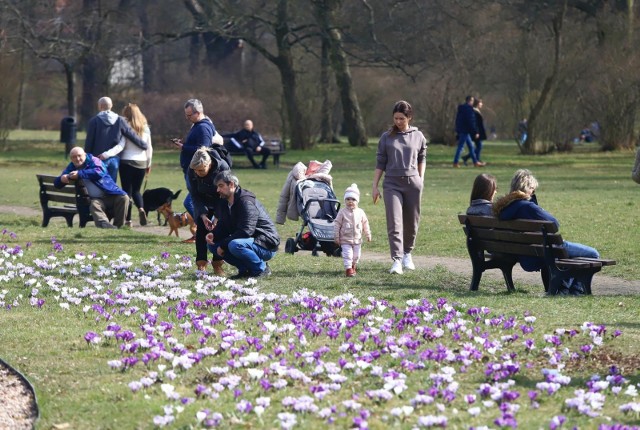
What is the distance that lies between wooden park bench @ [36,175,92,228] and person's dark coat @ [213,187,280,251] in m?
5.87

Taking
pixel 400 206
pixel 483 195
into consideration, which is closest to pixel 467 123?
pixel 400 206

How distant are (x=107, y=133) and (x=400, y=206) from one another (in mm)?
6497

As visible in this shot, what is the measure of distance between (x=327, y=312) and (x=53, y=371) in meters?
2.44

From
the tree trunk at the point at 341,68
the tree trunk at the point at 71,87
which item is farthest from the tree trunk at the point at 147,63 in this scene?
the tree trunk at the point at 341,68

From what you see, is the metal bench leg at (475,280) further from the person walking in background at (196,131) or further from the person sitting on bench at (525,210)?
the person walking in background at (196,131)

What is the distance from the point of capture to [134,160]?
1814 cm

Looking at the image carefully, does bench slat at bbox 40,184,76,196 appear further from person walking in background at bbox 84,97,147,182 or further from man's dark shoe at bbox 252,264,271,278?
man's dark shoe at bbox 252,264,271,278

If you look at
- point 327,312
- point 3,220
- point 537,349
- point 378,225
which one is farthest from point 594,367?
point 3,220

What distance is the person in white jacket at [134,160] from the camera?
59.3ft

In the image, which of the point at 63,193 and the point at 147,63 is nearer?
the point at 63,193

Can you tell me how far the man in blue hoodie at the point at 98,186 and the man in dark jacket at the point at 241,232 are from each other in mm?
5629

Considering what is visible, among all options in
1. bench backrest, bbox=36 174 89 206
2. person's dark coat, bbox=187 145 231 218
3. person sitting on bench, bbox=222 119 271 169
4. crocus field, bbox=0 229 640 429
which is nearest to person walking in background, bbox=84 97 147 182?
bench backrest, bbox=36 174 89 206

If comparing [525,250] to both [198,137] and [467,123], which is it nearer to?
[198,137]

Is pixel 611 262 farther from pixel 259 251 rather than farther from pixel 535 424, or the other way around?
pixel 535 424
